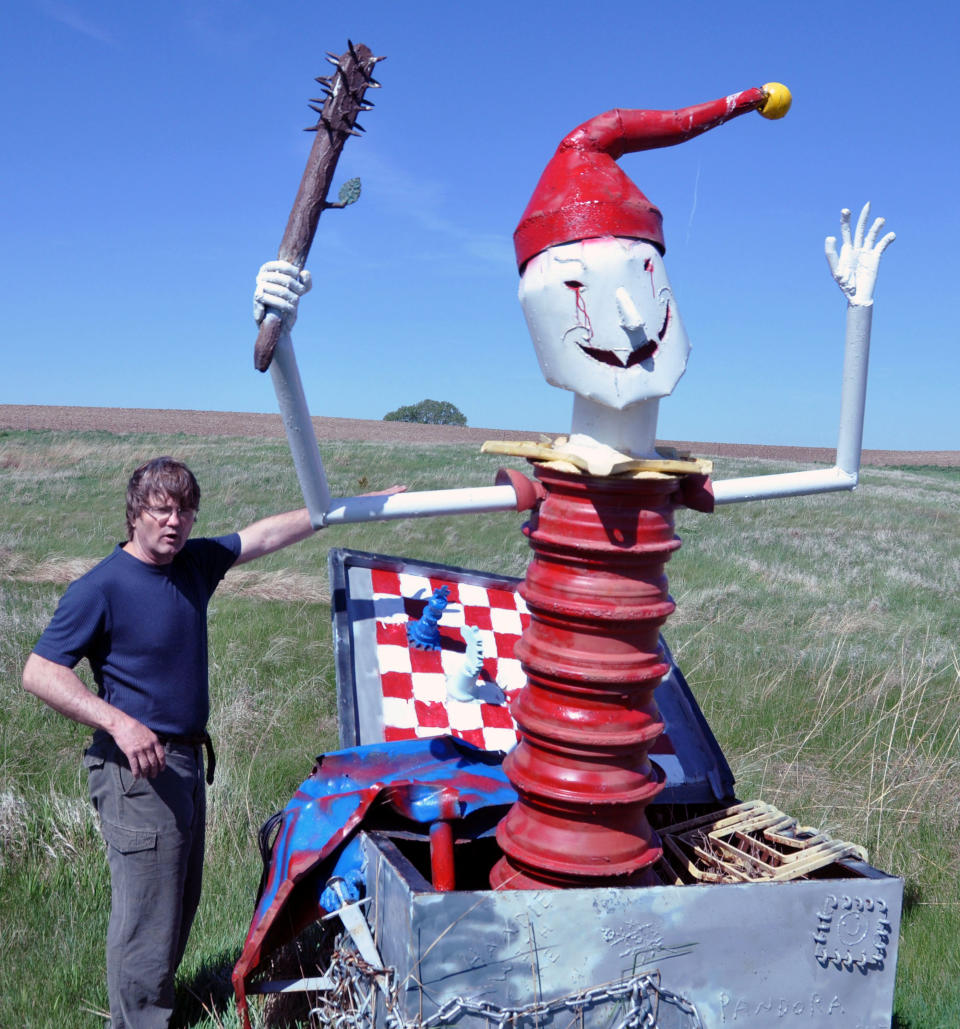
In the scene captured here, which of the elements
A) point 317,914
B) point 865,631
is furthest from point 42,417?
point 317,914

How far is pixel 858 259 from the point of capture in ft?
8.60

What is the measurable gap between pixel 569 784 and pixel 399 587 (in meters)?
1.40

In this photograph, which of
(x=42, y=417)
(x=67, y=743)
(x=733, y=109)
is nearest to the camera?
(x=733, y=109)

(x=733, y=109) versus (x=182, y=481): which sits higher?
(x=733, y=109)

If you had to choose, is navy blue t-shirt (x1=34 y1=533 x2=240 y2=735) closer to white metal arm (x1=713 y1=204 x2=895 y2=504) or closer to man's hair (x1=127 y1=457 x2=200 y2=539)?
man's hair (x1=127 y1=457 x2=200 y2=539)

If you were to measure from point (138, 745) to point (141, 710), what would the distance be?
0.59 feet

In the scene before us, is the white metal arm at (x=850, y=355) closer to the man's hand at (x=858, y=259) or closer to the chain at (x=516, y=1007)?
the man's hand at (x=858, y=259)

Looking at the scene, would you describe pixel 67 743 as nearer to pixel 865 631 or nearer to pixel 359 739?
pixel 359 739

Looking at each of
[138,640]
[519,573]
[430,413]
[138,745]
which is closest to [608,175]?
[138,640]

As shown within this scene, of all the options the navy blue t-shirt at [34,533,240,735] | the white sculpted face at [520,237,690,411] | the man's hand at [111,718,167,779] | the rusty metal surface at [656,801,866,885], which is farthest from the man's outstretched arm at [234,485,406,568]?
the rusty metal surface at [656,801,866,885]

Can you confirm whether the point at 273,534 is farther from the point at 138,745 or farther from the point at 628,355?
the point at 628,355

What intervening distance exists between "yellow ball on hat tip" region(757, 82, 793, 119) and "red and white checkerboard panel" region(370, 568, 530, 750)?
5.29 ft

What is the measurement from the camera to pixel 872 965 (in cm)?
212

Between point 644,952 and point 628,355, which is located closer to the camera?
point 644,952
